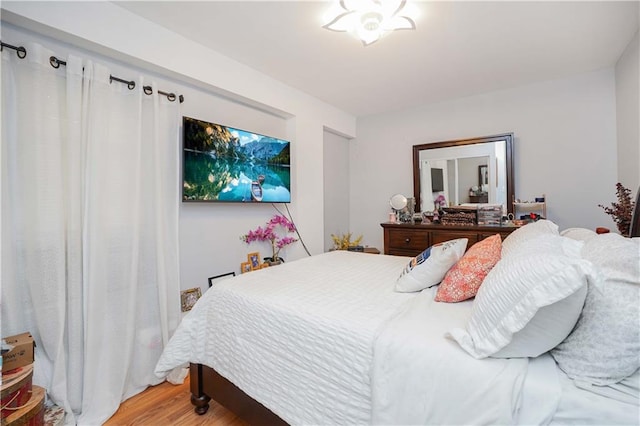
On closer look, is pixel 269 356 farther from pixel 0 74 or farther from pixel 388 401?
pixel 0 74

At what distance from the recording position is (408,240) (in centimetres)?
318

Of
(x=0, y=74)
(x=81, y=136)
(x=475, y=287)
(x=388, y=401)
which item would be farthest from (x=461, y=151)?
(x=0, y=74)

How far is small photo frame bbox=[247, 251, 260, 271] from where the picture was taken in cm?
279

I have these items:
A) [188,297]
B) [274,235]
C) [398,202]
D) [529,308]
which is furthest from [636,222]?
[188,297]

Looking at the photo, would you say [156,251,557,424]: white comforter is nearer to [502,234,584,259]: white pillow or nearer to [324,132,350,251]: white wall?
[502,234,584,259]: white pillow

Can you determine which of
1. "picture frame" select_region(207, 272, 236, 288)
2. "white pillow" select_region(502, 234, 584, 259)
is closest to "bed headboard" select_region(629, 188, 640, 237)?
"white pillow" select_region(502, 234, 584, 259)

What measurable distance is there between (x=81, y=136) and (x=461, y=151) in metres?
3.48

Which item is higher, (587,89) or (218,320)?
(587,89)

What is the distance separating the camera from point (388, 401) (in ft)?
3.06

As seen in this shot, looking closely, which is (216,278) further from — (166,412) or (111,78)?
(111,78)

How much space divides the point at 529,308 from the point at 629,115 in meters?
2.60

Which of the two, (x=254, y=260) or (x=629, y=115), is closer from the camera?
(x=629, y=115)

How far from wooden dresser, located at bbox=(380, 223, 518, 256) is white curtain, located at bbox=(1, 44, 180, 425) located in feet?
7.55

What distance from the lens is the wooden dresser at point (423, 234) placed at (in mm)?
2791
